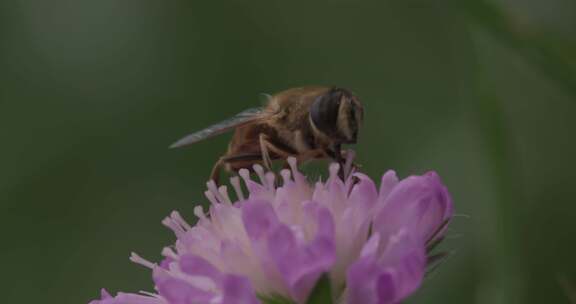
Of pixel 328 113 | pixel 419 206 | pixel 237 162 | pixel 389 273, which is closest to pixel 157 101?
pixel 237 162

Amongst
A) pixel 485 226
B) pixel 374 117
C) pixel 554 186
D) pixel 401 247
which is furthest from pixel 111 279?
pixel 401 247

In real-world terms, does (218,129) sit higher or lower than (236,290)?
higher

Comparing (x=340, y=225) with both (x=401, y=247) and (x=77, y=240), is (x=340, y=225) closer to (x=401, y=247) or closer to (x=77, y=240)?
(x=401, y=247)

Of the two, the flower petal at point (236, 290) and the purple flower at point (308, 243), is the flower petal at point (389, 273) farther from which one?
the flower petal at point (236, 290)

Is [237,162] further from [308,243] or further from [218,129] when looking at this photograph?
[308,243]

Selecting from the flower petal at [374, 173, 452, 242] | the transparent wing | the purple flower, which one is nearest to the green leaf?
the purple flower

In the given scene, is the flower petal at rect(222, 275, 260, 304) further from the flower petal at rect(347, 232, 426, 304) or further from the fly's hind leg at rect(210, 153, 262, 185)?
the fly's hind leg at rect(210, 153, 262, 185)
